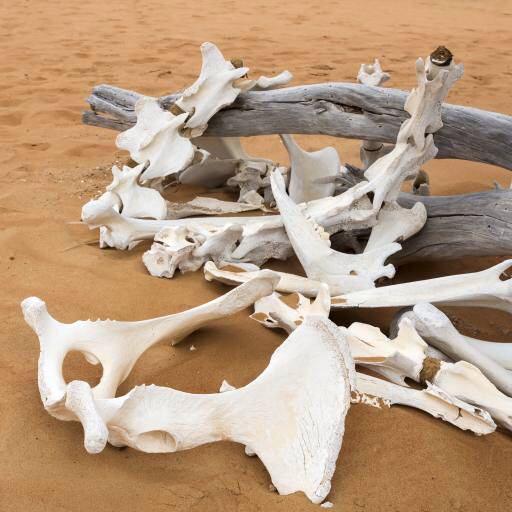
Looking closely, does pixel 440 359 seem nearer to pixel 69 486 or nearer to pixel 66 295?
pixel 69 486

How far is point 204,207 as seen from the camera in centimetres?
333

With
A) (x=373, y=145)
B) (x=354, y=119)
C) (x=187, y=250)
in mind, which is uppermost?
(x=354, y=119)

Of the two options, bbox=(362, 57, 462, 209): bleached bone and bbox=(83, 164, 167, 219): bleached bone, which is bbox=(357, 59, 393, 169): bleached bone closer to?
bbox=(362, 57, 462, 209): bleached bone

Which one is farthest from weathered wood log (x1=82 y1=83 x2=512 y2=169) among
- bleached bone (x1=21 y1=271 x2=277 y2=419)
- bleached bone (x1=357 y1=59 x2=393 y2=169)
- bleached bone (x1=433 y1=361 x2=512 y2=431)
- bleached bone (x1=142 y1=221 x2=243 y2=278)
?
bleached bone (x1=21 y1=271 x2=277 y2=419)

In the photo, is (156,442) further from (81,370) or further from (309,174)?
(309,174)

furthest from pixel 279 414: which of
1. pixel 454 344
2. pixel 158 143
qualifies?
pixel 158 143

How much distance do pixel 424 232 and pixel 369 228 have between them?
23 cm

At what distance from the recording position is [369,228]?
2908 mm

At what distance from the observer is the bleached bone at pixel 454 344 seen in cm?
215

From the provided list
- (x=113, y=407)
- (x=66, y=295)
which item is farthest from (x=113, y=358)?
(x=66, y=295)

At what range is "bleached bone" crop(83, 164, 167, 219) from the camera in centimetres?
307

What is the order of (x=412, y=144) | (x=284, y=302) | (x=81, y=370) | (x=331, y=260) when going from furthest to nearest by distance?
1. (x=412, y=144)
2. (x=331, y=260)
3. (x=284, y=302)
4. (x=81, y=370)

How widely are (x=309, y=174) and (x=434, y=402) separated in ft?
5.02

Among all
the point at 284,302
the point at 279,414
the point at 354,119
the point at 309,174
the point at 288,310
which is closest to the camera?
the point at 279,414
